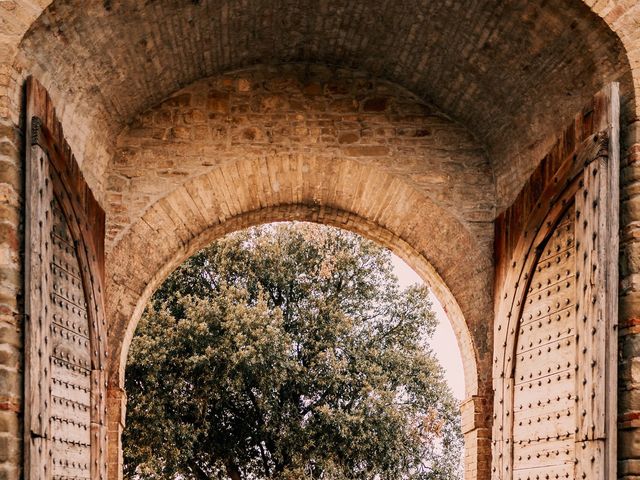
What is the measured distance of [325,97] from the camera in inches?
276

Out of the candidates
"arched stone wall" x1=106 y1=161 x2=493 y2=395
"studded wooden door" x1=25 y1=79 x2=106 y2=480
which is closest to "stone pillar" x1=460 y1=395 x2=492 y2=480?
"arched stone wall" x1=106 y1=161 x2=493 y2=395

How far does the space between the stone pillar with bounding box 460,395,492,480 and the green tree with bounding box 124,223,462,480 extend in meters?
8.06

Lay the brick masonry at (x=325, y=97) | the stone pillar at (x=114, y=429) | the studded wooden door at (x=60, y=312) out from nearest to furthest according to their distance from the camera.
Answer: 1. the studded wooden door at (x=60, y=312)
2. the brick masonry at (x=325, y=97)
3. the stone pillar at (x=114, y=429)

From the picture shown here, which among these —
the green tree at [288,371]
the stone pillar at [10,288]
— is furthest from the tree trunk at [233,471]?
the stone pillar at [10,288]

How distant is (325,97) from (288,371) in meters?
8.89

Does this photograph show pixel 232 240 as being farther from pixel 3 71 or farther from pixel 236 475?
pixel 3 71

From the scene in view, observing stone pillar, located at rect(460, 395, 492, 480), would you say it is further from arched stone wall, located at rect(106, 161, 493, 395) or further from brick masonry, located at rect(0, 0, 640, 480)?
arched stone wall, located at rect(106, 161, 493, 395)

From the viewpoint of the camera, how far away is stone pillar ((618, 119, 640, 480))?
4383 millimetres

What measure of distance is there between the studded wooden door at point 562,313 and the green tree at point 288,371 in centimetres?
870

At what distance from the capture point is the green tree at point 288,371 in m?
14.4

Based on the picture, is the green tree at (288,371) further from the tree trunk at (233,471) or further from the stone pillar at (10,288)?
the stone pillar at (10,288)

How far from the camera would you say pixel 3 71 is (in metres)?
4.42

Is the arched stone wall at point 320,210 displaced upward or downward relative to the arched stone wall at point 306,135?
downward

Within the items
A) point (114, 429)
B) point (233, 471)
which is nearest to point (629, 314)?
point (114, 429)
